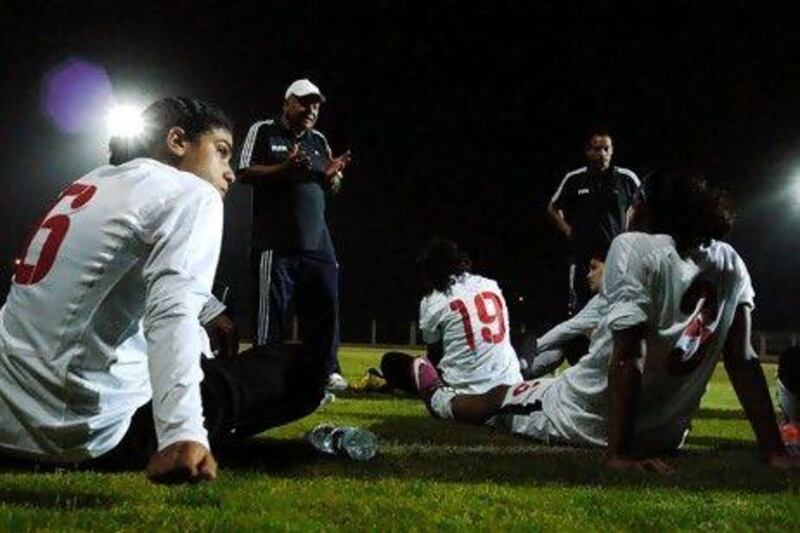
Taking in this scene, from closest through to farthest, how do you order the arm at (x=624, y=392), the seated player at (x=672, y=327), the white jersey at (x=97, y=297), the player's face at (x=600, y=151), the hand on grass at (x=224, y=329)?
the white jersey at (x=97, y=297), the arm at (x=624, y=392), the seated player at (x=672, y=327), the hand on grass at (x=224, y=329), the player's face at (x=600, y=151)

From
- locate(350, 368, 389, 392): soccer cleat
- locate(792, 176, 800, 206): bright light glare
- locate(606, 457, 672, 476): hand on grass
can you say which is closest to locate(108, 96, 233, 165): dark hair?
locate(606, 457, 672, 476): hand on grass

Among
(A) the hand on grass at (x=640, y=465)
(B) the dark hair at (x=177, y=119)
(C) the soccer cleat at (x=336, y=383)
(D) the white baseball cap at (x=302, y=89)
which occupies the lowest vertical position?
(C) the soccer cleat at (x=336, y=383)

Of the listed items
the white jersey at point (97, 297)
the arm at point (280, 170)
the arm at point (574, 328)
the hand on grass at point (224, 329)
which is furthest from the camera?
the arm at point (280, 170)

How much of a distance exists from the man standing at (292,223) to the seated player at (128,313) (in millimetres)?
4651

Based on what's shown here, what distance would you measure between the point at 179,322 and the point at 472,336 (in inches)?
205

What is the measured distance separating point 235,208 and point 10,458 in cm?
3407

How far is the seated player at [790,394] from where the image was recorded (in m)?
6.02

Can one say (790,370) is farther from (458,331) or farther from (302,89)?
(302,89)

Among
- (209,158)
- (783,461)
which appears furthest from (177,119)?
(783,461)

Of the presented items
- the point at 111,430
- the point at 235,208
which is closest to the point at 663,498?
the point at 111,430

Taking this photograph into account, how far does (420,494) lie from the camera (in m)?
3.95

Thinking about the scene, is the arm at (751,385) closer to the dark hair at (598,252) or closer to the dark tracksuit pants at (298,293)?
the dark tracksuit pants at (298,293)

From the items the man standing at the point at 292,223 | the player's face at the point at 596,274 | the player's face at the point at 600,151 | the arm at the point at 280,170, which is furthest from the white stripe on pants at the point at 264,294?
the player's face at the point at 600,151

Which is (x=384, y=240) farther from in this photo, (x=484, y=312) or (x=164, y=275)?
(x=164, y=275)
